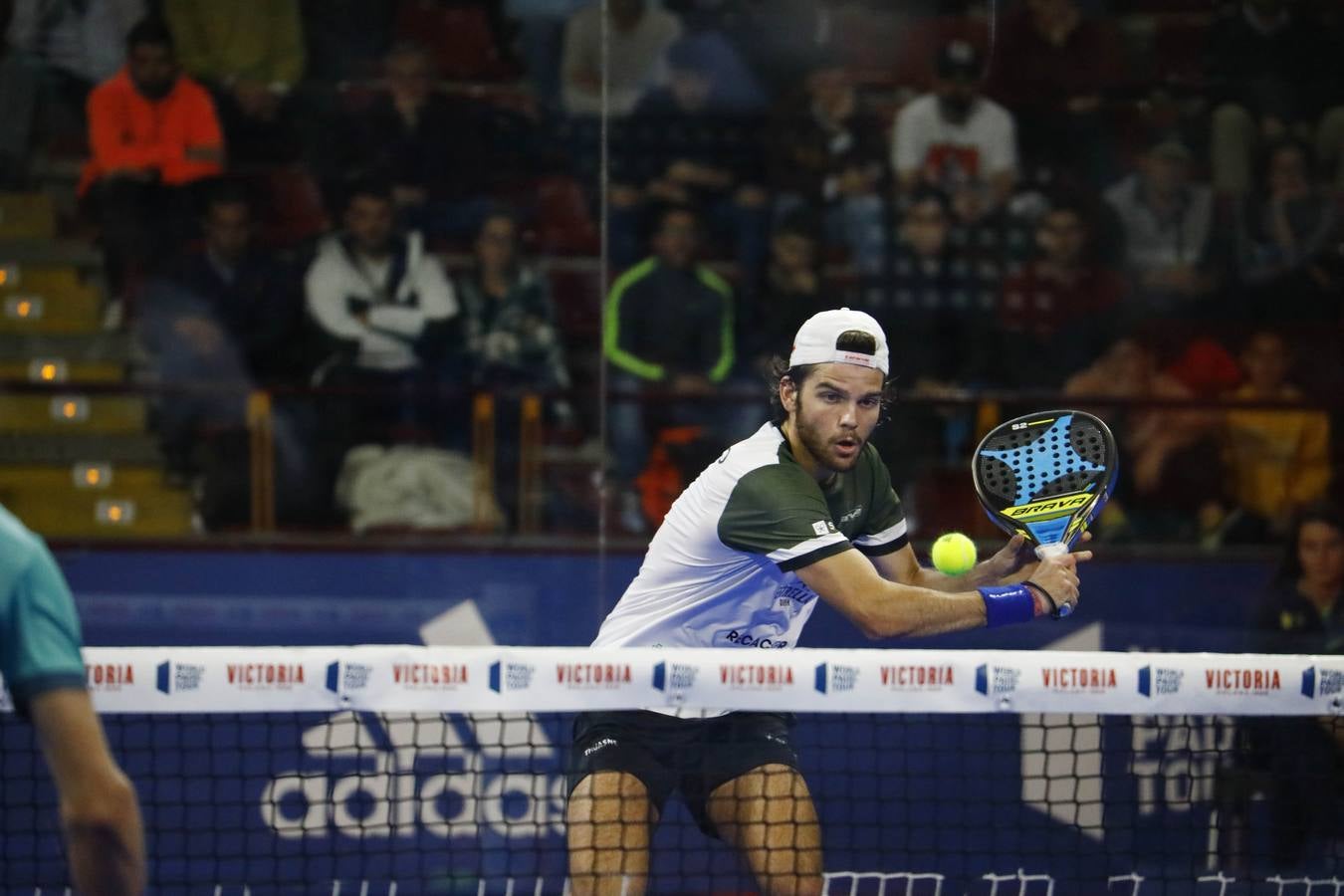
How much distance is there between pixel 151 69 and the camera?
6945mm

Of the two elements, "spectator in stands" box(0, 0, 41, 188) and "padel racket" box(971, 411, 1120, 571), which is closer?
"padel racket" box(971, 411, 1120, 571)

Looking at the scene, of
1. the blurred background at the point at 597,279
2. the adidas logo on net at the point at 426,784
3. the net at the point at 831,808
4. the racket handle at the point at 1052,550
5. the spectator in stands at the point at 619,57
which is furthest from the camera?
the spectator in stands at the point at 619,57

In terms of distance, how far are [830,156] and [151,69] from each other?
2.65m

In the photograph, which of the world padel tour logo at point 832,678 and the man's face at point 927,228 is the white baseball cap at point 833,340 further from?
the man's face at point 927,228

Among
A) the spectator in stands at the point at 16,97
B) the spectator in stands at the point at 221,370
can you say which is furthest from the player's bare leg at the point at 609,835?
the spectator in stands at the point at 16,97

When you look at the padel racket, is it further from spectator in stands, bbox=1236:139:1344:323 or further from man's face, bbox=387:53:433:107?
man's face, bbox=387:53:433:107

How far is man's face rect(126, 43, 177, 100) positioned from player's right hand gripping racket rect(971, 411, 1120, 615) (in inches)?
156

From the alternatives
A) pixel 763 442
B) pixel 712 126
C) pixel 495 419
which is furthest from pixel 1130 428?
pixel 763 442

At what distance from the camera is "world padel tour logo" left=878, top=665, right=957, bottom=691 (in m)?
4.00

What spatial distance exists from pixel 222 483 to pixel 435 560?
0.88 m

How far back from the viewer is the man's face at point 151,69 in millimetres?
6945

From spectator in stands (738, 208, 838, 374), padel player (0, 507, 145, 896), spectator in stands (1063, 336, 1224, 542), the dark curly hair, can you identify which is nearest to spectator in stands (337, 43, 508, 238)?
spectator in stands (738, 208, 838, 374)

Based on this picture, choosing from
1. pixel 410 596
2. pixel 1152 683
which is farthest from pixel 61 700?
pixel 410 596

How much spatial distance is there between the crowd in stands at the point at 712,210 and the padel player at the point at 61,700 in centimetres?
454
